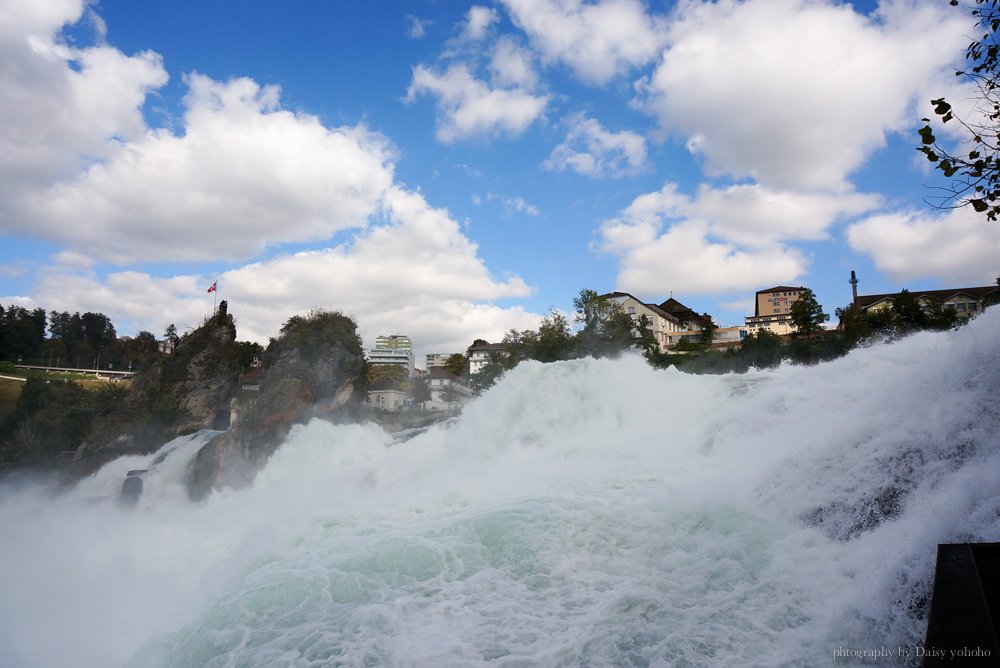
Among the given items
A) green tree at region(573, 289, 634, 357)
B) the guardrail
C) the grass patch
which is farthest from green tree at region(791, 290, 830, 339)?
the guardrail

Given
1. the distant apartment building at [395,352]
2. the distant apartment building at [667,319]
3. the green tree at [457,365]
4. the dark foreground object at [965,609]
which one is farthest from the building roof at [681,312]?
the dark foreground object at [965,609]

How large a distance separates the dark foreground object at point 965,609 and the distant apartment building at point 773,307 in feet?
338

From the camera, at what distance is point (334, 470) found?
2106cm

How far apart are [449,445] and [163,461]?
52.6 feet

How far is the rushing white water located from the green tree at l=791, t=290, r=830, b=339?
42.6m

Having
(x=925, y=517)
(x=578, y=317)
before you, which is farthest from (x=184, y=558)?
(x=578, y=317)

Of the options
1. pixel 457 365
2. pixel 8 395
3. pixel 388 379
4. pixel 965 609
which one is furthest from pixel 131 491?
pixel 457 365

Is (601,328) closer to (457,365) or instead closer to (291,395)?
(291,395)

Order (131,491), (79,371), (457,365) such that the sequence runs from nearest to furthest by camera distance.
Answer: (131,491)
(79,371)
(457,365)

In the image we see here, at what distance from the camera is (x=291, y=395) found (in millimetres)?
24953

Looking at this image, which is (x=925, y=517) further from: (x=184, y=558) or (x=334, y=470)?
(x=334, y=470)

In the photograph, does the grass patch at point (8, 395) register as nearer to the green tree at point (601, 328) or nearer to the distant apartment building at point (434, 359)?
the green tree at point (601, 328)

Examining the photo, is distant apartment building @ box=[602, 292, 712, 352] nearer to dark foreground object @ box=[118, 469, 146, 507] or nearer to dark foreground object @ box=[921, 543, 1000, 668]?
dark foreground object @ box=[118, 469, 146, 507]

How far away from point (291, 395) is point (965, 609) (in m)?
25.1
